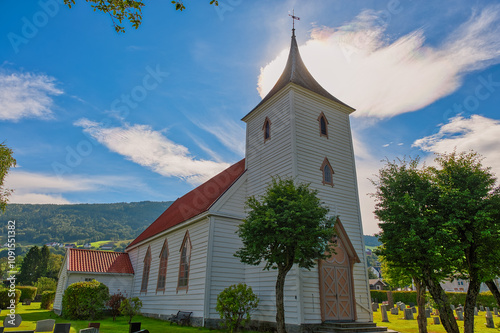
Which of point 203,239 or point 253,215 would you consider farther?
point 203,239

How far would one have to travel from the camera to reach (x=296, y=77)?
20.2 meters

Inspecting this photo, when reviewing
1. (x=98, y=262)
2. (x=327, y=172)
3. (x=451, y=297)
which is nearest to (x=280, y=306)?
(x=327, y=172)

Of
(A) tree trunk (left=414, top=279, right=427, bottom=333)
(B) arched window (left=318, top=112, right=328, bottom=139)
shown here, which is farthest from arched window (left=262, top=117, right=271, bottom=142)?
(A) tree trunk (left=414, top=279, right=427, bottom=333)

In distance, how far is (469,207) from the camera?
12828 mm

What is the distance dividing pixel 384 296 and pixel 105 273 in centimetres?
4151

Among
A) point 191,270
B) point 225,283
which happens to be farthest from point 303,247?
point 191,270

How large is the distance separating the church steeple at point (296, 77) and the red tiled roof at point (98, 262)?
19.5 m

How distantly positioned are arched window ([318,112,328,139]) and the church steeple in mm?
1468

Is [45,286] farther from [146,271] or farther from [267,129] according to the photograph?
[267,129]

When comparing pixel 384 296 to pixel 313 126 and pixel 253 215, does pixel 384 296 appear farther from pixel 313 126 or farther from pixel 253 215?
pixel 253 215

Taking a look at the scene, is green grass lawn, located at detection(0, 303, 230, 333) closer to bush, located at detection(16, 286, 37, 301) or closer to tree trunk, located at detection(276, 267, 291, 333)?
tree trunk, located at detection(276, 267, 291, 333)

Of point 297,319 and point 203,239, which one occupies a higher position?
point 203,239

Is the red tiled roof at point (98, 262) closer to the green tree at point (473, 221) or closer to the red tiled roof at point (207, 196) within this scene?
the red tiled roof at point (207, 196)

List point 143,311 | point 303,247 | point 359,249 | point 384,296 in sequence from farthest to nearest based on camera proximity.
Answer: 1. point 384,296
2. point 143,311
3. point 359,249
4. point 303,247
